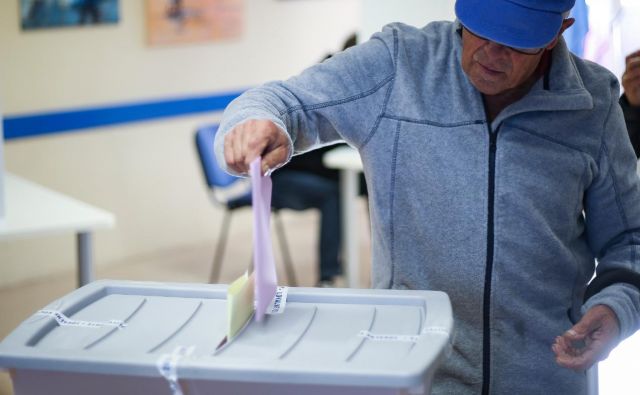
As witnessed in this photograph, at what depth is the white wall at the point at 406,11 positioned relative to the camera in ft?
7.20

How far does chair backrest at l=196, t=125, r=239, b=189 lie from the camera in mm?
5035

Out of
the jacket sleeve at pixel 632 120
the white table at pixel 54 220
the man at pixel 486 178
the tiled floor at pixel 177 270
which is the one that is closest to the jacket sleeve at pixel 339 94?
the man at pixel 486 178

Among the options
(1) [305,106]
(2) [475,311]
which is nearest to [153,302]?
(1) [305,106]

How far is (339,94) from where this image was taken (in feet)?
5.28

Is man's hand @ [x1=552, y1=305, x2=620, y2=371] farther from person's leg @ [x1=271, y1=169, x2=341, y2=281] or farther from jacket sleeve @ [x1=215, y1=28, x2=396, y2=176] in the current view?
person's leg @ [x1=271, y1=169, x2=341, y2=281]

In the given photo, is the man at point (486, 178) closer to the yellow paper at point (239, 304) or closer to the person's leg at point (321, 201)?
the yellow paper at point (239, 304)

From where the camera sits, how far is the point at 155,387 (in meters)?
1.21

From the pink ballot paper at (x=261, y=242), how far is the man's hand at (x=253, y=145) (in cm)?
2

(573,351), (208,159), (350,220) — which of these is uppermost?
(573,351)

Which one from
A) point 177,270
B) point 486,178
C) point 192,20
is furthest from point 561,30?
point 192,20

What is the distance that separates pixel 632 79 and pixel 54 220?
214 centimetres

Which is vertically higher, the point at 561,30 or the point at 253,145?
the point at 561,30

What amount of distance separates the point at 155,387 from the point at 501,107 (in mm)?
767

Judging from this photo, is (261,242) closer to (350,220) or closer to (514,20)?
(514,20)
